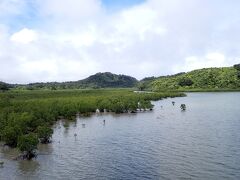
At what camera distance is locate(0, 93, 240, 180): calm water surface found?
4800 centimetres

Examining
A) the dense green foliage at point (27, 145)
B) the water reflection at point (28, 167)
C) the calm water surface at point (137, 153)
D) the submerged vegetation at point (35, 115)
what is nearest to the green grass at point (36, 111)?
the submerged vegetation at point (35, 115)

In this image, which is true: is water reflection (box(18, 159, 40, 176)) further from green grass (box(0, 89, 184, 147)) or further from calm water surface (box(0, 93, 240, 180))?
green grass (box(0, 89, 184, 147))

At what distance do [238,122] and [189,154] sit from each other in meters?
36.7

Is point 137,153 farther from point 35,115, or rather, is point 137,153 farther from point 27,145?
point 35,115

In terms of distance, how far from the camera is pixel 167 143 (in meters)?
65.4

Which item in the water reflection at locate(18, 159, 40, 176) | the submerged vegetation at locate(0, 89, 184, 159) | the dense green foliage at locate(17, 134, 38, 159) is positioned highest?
the submerged vegetation at locate(0, 89, 184, 159)

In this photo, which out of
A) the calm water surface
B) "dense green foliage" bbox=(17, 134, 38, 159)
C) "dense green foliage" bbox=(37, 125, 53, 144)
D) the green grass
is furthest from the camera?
"dense green foliage" bbox=(37, 125, 53, 144)

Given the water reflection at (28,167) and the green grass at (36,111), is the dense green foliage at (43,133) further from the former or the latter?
the water reflection at (28,167)

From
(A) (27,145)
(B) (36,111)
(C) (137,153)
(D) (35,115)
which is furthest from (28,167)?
(B) (36,111)

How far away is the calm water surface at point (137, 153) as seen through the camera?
157 ft

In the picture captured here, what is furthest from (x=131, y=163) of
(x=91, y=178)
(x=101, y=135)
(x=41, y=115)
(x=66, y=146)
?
(x=41, y=115)

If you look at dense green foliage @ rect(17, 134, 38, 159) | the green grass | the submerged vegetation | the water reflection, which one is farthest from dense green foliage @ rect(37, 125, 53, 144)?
the water reflection

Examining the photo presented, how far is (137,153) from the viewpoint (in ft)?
191

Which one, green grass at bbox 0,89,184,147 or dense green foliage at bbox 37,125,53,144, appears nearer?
green grass at bbox 0,89,184,147
